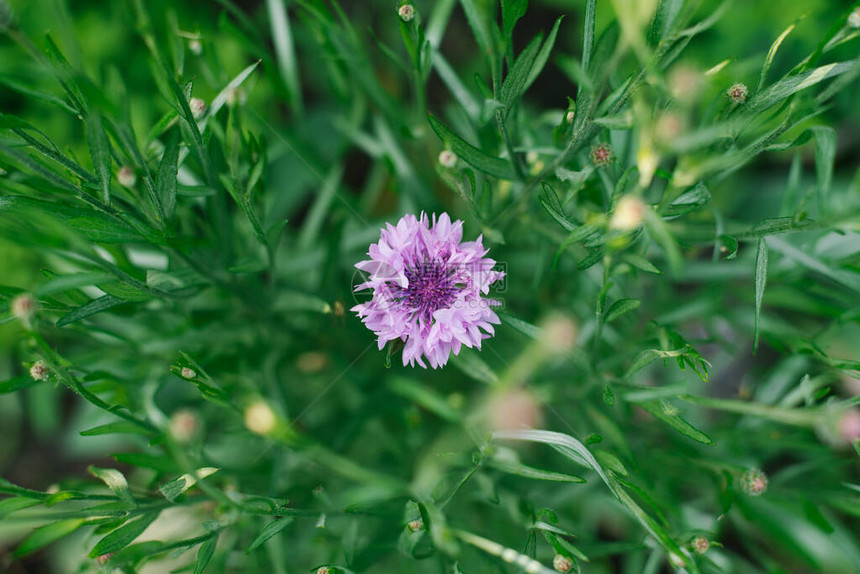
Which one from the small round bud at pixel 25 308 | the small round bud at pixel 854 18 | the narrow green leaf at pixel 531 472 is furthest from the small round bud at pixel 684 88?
the small round bud at pixel 25 308

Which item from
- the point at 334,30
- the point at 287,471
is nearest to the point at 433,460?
the point at 287,471

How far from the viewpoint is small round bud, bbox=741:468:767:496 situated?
69 cm

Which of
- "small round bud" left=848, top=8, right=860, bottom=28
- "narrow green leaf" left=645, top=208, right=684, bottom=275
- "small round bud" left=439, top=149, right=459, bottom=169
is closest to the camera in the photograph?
"narrow green leaf" left=645, top=208, right=684, bottom=275

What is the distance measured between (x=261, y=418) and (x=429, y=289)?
0.23 metres

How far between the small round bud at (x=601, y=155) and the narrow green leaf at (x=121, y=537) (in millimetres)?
627

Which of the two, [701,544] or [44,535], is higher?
[701,544]

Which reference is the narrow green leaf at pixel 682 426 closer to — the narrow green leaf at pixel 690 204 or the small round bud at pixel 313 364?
the narrow green leaf at pixel 690 204

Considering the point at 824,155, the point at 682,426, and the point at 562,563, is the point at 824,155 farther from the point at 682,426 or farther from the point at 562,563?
the point at 562,563

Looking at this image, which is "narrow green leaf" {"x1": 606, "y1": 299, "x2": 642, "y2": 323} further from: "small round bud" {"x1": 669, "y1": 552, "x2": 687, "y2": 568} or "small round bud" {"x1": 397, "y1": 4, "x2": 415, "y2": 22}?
"small round bud" {"x1": 397, "y1": 4, "x2": 415, "y2": 22}

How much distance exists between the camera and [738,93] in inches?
22.7

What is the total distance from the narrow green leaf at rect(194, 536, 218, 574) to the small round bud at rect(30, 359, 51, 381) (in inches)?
9.8

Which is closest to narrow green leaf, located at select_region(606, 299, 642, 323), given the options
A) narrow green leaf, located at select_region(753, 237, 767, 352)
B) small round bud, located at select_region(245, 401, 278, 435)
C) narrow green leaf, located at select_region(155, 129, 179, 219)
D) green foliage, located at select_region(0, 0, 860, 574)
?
green foliage, located at select_region(0, 0, 860, 574)

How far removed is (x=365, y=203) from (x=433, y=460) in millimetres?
548

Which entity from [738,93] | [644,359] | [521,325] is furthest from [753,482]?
[738,93]
